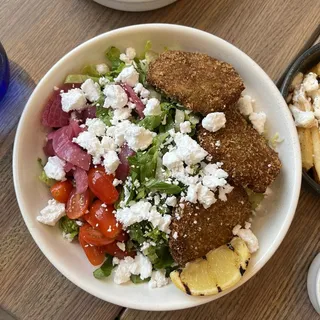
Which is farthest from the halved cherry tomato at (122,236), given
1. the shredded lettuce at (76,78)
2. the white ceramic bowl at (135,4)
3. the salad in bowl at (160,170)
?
the white ceramic bowl at (135,4)

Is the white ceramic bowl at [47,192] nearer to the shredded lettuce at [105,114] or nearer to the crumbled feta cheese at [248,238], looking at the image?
the crumbled feta cheese at [248,238]

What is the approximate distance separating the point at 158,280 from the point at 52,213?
355 millimetres

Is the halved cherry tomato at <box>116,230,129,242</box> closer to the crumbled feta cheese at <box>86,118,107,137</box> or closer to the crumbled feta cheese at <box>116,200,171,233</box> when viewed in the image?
the crumbled feta cheese at <box>116,200,171,233</box>

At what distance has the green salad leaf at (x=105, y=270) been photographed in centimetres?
153

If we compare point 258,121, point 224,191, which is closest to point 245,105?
point 258,121

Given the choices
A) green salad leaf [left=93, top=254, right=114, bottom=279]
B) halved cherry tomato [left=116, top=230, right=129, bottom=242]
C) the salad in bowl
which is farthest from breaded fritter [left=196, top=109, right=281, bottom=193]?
green salad leaf [left=93, top=254, right=114, bottom=279]

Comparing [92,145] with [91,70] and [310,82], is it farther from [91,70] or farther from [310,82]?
[310,82]

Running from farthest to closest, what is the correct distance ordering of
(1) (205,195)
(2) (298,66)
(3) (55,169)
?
(2) (298,66) → (3) (55,169) → (1) (205,195)

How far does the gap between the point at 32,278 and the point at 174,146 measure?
23.9 inches

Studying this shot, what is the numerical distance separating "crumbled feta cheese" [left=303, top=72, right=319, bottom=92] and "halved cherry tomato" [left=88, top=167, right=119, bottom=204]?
0.66 m

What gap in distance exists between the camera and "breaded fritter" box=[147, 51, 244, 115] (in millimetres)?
1458

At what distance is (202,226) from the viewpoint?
1.43m

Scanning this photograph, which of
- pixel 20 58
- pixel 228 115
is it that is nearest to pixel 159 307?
pixel 228 115

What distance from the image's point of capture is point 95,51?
1559mm
